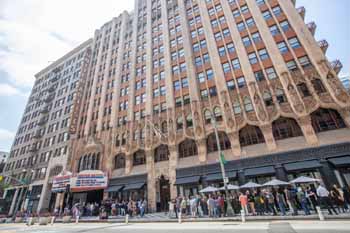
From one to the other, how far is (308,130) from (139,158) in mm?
23302

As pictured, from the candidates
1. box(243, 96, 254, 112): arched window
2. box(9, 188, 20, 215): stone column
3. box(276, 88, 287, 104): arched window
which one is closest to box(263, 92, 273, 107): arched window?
box(276, 88, 287, 104): arched window

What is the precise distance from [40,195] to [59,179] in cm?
1157

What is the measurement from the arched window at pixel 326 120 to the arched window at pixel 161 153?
18.9m

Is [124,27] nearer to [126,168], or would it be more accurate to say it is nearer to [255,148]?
[126,168]

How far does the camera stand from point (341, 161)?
635 inches

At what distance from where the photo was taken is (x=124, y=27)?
1752 inches

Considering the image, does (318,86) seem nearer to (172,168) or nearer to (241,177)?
(241,177)

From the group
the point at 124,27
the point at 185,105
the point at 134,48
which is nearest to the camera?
the point at 185,105

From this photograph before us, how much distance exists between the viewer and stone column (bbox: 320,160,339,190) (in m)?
16.2

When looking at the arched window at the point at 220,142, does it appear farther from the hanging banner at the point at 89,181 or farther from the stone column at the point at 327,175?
the hanging banner at the point at 89,181

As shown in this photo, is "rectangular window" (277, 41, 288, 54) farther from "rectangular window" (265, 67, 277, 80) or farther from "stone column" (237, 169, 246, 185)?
"stone column" (237, 169, 246, 185)

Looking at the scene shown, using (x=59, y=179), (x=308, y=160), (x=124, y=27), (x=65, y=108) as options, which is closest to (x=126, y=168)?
(x=59, y=179)

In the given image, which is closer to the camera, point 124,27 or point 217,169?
point 217,169

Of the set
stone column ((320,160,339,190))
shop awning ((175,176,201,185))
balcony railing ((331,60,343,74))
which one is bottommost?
A: stone column ((320,160,339,190))
